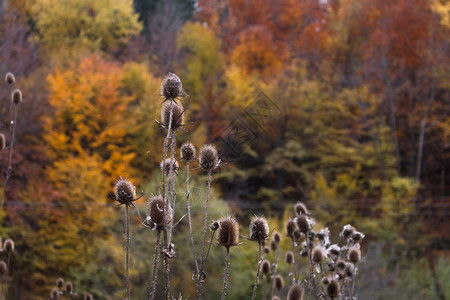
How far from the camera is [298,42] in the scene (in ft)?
78.1

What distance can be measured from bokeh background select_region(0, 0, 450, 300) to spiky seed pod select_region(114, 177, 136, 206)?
1048cm

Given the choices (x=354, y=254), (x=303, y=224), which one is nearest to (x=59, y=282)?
(x=303, y=224)

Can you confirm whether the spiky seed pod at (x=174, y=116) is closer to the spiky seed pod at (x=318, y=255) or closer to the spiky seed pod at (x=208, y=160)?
the spiky seed pod at (x=208, y=160)

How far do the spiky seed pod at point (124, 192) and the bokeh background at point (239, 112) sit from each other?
10484 mm

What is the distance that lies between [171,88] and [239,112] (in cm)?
1211

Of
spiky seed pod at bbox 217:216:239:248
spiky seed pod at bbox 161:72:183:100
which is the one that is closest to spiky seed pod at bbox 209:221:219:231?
spiky seed pod at bbox 217:216:239:248

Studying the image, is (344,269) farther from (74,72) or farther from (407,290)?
(74,72)

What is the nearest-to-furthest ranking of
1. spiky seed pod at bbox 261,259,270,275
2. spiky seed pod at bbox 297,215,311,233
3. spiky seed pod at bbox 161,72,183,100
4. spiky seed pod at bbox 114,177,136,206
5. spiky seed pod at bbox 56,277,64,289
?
spiky seed pod at bbox 114,177,136,206 < spiky seed pod at bbox 161,72,183,100 < spiky seed pod at bbox 297,215,311,233 < spiky seed pod at bbox 261,259,270,275 < spiky seed pod at bbox 56,277,64,289

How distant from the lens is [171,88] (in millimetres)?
1928

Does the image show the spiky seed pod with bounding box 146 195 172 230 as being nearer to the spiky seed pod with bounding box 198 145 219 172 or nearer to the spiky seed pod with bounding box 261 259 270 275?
the spiky seed pod with bounding box 198 145 219 172

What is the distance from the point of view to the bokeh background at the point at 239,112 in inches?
607

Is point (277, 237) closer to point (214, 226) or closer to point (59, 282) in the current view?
point (214, 226)

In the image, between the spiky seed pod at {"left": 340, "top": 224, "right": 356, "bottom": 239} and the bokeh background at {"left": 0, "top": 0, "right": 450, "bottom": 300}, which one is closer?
the spiky seed pod at {"left": 340, "top": 224, "right": 356, "bottom": 239}

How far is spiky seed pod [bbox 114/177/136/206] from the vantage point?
1809mm
